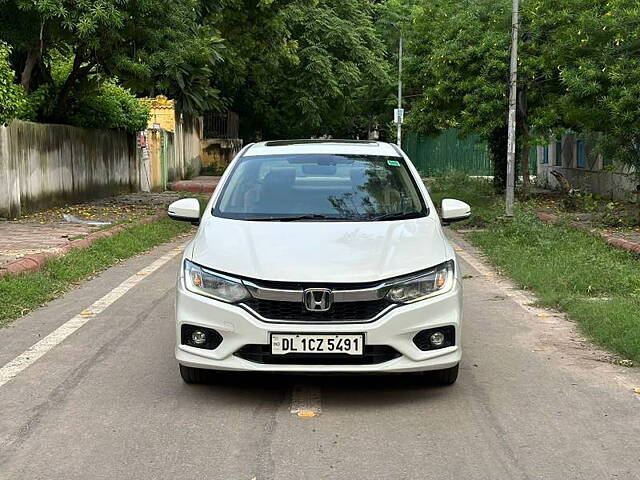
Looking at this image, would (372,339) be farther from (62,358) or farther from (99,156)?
(99,156)

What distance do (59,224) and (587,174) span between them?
47.5ft

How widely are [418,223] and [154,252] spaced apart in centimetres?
736

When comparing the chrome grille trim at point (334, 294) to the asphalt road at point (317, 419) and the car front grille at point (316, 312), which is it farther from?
the asphalt road at point (317, 419)

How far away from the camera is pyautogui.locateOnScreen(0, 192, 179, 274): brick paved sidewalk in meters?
11.1

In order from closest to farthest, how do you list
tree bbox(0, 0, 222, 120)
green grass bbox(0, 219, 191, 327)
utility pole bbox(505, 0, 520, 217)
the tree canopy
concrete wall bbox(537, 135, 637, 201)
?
green grass bbox(0, 219, 191, 327)
the tree canopy
tree bbox(0, 0, 222, 120)
utility pole bbox(505, 0, 520, 217)
concrete wall bbox(537, 135, 637, 201)

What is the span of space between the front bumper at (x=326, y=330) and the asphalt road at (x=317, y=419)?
0.90 feet

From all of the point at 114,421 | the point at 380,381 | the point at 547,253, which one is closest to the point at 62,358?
the point at 114,421

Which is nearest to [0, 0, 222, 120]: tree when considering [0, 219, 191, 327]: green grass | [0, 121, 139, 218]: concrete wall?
[0, 121, 139, 218]: concrete wall

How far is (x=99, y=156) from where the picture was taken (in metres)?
21.2

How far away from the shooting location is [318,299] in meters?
4.78

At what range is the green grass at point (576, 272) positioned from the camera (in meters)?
6.87

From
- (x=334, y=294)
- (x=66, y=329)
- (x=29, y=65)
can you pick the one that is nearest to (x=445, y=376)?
(x=334, y=294)

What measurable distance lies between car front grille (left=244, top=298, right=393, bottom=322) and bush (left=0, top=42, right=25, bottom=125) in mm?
9786

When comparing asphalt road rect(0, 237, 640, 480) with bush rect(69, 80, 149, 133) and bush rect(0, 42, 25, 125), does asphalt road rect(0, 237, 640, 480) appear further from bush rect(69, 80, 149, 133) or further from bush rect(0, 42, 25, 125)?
bush rect(69, 80, 149, 133)
